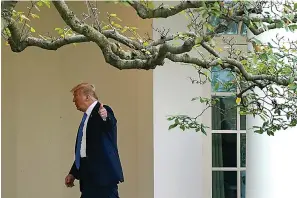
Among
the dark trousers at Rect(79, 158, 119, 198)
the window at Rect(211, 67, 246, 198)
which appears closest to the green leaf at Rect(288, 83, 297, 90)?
the dark trousers at Rect(79, 158, 119, 198)

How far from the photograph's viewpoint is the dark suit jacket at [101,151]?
3715mm

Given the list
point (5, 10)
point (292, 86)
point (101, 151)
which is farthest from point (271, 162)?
point (5, 10)

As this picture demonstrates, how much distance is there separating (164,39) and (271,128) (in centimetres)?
101

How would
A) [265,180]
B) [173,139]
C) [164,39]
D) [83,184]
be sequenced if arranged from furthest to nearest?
[173,139] → [265,180] → [83,184] → [164,39]

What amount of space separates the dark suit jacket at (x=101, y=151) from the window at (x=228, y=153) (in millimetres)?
1707

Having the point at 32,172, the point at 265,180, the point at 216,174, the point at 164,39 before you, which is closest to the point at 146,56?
the point at 164,39

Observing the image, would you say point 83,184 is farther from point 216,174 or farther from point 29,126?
point 29,126

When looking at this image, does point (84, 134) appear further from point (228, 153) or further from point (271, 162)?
point (228, 153)

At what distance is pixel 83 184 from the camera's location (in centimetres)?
391

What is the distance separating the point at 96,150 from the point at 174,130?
131 cm

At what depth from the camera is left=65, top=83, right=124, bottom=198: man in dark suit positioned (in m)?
3.72

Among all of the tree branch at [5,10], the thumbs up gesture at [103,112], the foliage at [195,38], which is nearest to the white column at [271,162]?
the foliage at [195,38]

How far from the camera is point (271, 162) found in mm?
4230

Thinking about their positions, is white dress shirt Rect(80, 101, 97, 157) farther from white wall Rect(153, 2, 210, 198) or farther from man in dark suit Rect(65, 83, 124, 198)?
white wall Rect(153, 2, 210, 198)
